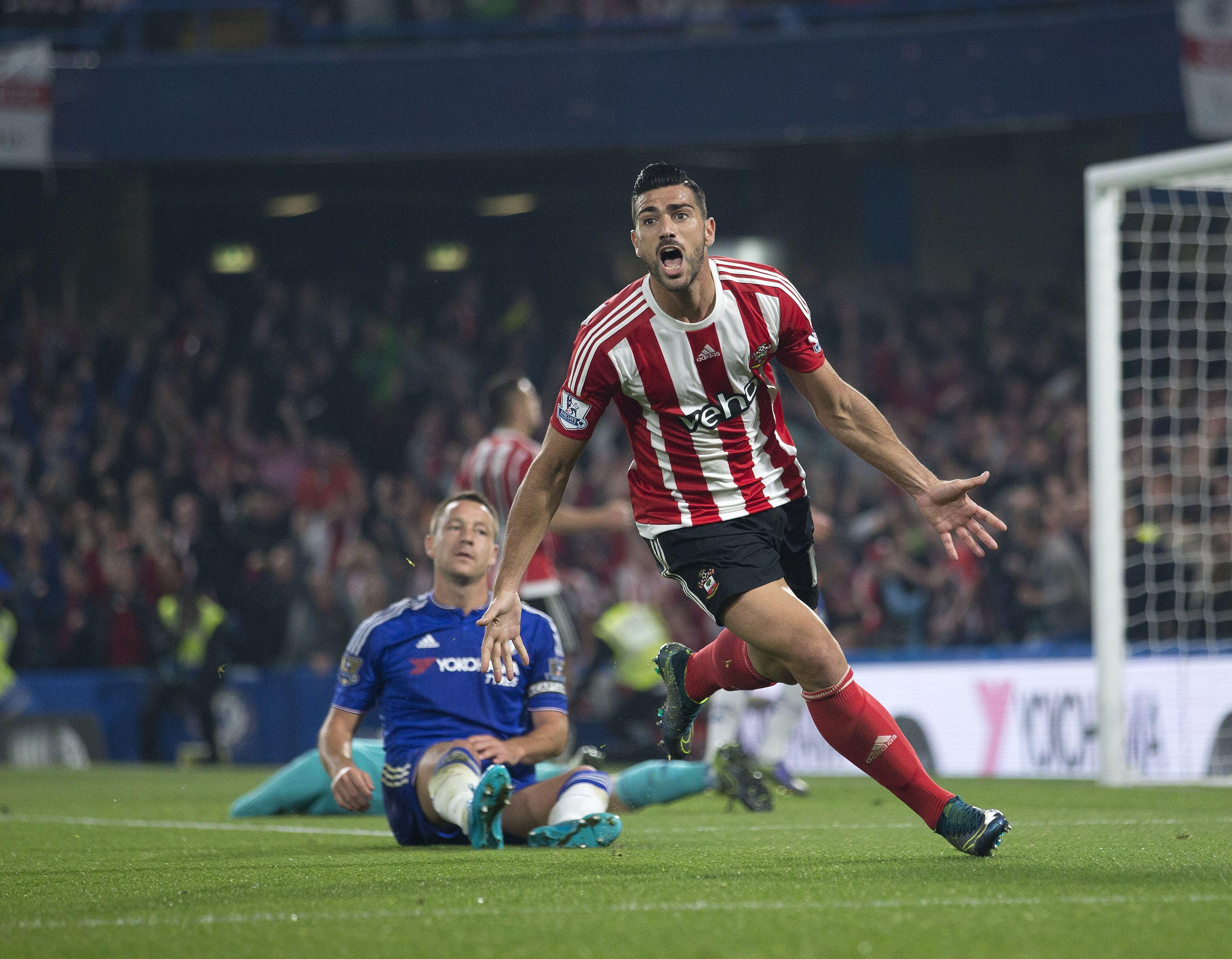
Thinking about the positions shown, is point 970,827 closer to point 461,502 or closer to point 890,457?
point 890,457

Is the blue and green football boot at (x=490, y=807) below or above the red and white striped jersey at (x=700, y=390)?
below

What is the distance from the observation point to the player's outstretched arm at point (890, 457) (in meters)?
4.62

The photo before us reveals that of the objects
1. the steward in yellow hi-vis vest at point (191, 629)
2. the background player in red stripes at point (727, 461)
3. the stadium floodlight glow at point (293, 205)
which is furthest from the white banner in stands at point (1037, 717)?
the stadium floodlight glow at point (293, 205)

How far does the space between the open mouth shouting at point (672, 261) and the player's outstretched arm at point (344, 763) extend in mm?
1862

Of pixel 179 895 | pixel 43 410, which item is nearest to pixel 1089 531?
pixel 179 895

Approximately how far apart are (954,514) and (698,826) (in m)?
2.60

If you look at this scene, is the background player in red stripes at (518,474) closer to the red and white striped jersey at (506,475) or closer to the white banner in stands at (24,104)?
the red and white striped jersey at (506,475)

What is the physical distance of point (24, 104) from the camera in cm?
1627

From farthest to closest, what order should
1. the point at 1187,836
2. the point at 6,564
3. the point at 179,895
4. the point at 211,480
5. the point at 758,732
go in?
the point at 211,480 → the point at 6,564 → the point at 758,732 → the point at 1187,836 → the point at 179,895

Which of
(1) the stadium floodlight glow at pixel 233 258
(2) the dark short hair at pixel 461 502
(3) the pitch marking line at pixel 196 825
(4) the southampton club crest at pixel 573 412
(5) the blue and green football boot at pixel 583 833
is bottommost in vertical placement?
(3) the pitch marking line at pixel 196 825

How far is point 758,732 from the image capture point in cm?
1221

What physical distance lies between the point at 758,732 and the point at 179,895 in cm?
819

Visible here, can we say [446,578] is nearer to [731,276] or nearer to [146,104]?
[731,276]

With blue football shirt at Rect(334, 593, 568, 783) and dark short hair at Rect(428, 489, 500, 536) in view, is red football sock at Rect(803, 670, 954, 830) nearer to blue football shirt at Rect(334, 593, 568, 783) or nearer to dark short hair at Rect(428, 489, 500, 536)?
blue football shirt at Rect(334, 593, 568, 783)
